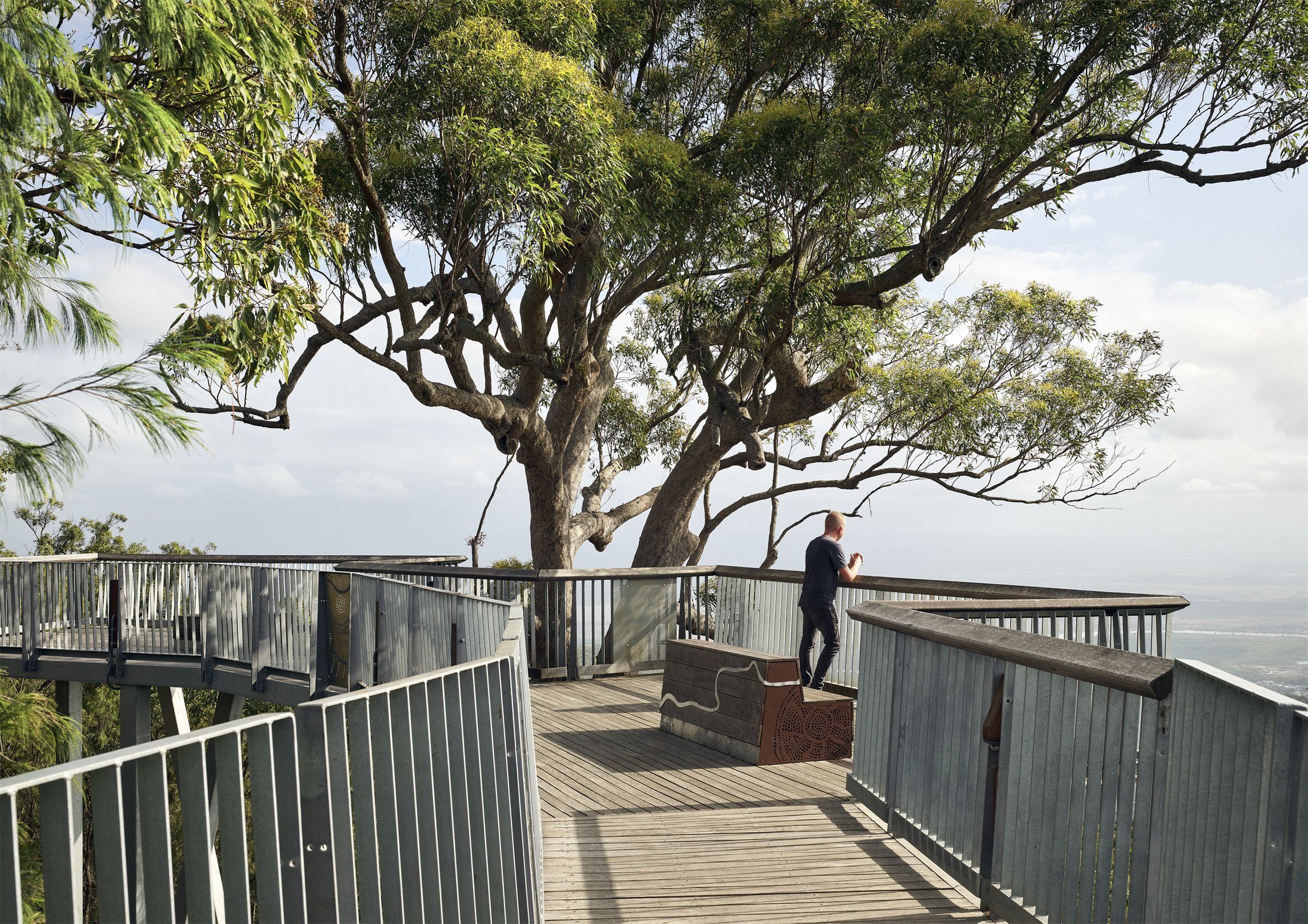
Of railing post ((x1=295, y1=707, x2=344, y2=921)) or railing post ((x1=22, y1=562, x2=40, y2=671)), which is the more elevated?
railing post ((x1=295, y1=707, x2=344, y2=921))

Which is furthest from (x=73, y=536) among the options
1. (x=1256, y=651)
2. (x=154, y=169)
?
(x=1256, y=651)

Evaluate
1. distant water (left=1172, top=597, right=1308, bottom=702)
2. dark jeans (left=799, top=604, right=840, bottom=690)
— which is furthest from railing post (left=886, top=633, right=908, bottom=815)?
distant water (left=1172, top=597, right=1308, bottom=702)

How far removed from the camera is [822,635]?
33.6 feet

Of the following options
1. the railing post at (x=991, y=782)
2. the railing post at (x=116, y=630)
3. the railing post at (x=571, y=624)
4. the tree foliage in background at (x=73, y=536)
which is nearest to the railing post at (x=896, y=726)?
the railing post at (x=991, y=782)

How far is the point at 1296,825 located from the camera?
2555 mm

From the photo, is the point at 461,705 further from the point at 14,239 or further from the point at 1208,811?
the point at 14,239

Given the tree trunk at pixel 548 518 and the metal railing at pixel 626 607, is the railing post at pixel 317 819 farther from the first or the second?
the tree trunk at pixel 548 518

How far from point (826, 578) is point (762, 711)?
7.10ft

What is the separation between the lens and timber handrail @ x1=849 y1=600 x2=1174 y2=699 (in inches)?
140

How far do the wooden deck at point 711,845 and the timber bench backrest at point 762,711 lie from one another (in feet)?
0.44

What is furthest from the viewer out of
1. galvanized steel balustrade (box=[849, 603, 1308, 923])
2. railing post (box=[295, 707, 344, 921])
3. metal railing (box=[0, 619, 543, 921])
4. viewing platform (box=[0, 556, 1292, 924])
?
galvanized steel balustrade (box=[849, 603, 1308, 923])

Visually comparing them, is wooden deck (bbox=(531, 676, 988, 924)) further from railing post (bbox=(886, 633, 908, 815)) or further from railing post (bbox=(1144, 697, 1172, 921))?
railing post (bbox=(1144, 697, 1172, 921))

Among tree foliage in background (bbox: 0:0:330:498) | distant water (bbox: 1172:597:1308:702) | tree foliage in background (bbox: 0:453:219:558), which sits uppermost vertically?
tree foliage in background (bbox: 0:0:330:498)

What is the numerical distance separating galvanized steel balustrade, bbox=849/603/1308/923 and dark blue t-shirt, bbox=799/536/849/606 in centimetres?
337
